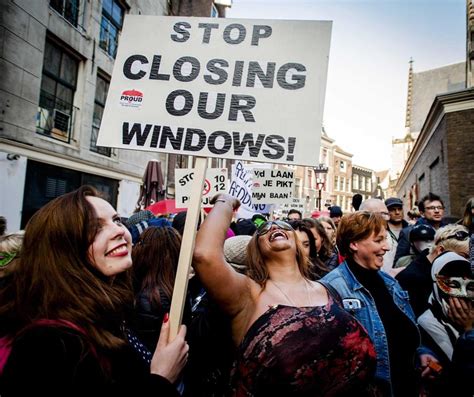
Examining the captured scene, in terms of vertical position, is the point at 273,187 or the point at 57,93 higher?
the point at 57,93

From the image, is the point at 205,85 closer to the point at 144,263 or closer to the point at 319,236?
the point at 144,263

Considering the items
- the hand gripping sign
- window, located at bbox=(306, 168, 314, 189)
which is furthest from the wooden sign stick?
window, located at bbox=(306, 168, 314, 189)

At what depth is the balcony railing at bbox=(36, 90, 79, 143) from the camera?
31.4ft

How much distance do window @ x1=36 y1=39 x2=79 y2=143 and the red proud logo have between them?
885 cm

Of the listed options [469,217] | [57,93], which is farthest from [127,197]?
[469,217]

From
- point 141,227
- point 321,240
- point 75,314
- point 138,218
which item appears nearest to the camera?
point 75,314

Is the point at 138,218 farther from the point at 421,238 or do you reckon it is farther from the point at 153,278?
the point at 421,238

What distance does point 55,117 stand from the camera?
10.1 m

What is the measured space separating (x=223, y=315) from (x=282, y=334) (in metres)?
0.33

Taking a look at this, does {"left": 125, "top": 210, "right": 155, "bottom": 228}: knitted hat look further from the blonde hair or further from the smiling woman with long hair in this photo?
the blonde hair

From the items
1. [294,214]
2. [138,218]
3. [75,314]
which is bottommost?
[75,314]

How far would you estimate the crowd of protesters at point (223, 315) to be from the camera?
3.63 feet

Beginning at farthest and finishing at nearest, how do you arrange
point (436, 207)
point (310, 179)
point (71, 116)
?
point (310, 179), point (71, 116), point (436, 207)

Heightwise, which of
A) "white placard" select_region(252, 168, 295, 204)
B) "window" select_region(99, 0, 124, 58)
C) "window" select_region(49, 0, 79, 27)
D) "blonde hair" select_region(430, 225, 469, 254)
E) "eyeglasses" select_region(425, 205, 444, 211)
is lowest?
"blonde hair" select_region(430, 225, 469, 254)
